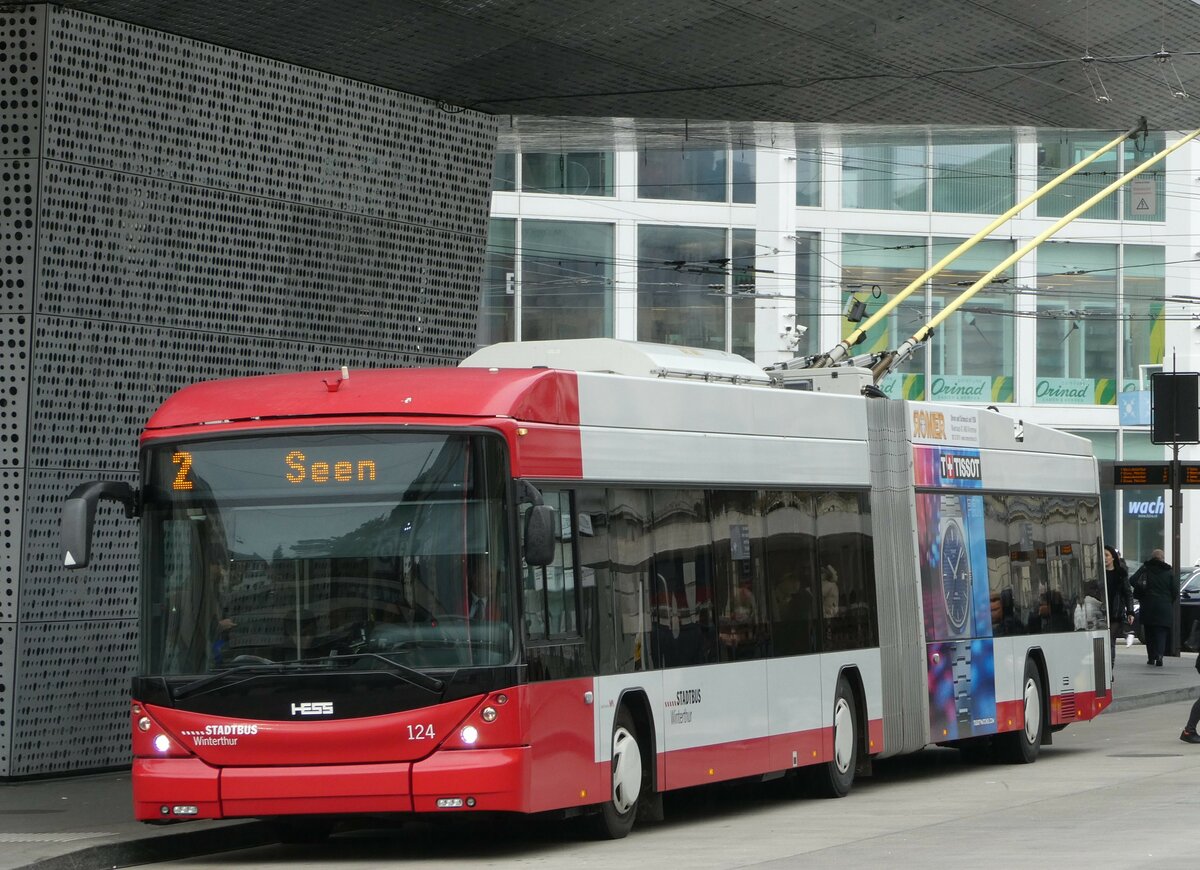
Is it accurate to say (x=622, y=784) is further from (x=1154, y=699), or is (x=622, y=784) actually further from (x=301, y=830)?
(x=1154, y=699)

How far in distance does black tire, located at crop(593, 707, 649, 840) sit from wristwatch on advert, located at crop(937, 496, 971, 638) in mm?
5093

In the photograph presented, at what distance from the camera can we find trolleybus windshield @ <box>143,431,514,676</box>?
441 inches

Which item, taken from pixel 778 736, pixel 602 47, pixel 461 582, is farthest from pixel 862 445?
pixel 461 582

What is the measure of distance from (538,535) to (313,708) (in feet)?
4.83

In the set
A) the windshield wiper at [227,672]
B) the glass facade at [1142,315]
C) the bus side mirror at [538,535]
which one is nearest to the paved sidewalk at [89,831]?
the windshield wiper at [227,672]

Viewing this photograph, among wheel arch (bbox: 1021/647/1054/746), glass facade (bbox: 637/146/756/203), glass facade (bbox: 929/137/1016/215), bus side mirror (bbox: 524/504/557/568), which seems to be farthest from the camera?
glass facade (bbox: 929/137/1016/215)

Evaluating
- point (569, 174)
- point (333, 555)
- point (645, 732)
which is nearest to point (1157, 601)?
point (569, 174)

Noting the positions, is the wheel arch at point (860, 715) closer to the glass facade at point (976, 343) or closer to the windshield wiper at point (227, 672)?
the windshield wiper at point (227, 672)

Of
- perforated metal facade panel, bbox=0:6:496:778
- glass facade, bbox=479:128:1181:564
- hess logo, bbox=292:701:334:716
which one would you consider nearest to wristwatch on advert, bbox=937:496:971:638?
perforated metal facade panel, bbox=0:6:496:778

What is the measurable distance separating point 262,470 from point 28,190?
4362 millimetres

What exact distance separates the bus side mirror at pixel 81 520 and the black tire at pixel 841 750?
18.8 ft

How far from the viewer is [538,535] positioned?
11.0 m

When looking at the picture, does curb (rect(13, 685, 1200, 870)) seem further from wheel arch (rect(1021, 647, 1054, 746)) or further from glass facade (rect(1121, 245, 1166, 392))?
glass facade (rect(1121, 245, 1166, 392))

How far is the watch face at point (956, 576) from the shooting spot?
Result: 17.1m
